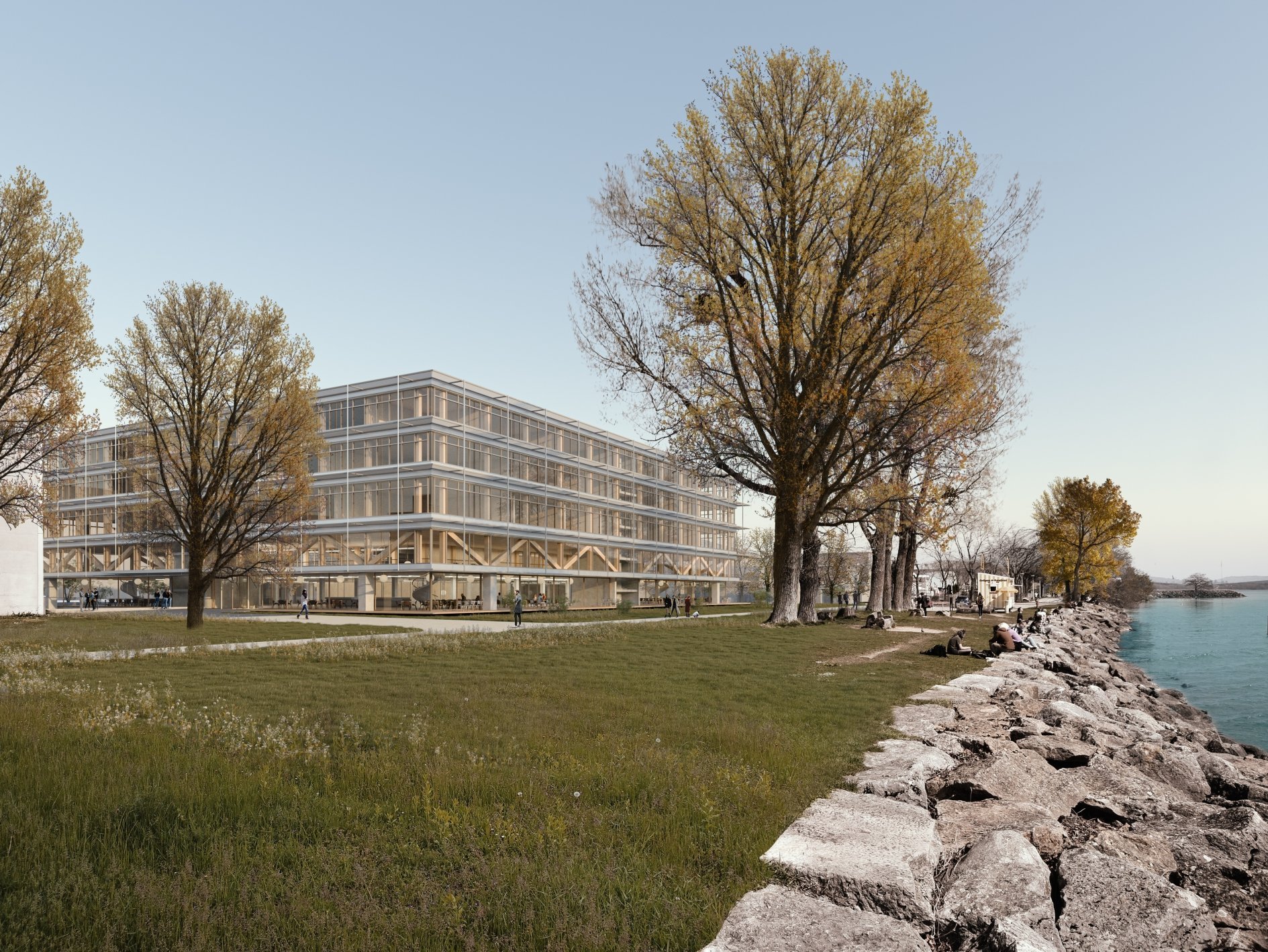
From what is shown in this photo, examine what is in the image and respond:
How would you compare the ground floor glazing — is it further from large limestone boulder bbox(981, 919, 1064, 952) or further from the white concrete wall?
large limestone boulder bbox(981, 919, 1064, 952)

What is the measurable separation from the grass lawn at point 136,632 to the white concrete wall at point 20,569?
7.93m

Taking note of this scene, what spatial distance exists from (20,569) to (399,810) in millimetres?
50308

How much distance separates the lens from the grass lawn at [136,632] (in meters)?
22.7

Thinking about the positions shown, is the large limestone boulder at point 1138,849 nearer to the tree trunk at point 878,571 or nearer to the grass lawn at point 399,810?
the grass lawn at point 399,810

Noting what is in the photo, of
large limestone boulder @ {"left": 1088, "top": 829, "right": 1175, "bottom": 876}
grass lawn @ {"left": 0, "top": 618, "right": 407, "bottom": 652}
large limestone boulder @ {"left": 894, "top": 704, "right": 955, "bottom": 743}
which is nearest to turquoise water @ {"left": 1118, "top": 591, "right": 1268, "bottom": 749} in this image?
large limestone boulder @ {"left": 894, "top": 704, "right": 955, "bottom": 743}

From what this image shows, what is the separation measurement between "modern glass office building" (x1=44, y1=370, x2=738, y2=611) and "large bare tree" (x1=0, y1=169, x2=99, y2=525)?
15.2 m

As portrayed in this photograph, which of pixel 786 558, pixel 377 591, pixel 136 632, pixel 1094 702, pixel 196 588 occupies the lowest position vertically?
pixel 377 591

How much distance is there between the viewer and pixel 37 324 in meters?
26.1

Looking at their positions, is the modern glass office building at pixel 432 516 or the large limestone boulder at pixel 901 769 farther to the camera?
the modern glass office building at pixel 432 516

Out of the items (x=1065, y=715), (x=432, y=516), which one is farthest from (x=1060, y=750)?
(x=432, y=516)

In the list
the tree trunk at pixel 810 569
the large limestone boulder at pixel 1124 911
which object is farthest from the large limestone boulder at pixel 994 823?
the tree trunk at pixel 810 569

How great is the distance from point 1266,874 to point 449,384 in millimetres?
60307

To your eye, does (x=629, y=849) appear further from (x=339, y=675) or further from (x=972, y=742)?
(x=339, y=675)

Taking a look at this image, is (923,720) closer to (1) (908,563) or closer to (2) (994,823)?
(2) (994,823)
